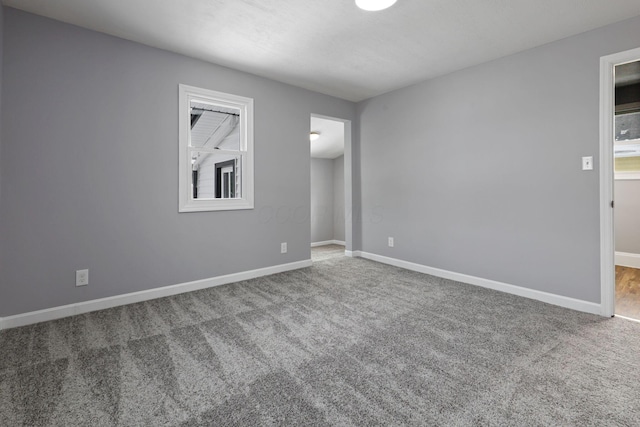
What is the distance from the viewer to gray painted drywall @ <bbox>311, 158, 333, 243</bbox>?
617cm

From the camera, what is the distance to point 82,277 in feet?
8.39

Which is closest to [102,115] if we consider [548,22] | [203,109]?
[203,109]

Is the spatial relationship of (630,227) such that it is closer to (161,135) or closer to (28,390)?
(161,135)

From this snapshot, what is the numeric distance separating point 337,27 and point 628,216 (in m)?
4.76

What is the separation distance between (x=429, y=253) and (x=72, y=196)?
3796mm

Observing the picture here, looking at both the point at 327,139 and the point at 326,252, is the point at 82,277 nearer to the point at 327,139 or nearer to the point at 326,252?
the point at 326,252

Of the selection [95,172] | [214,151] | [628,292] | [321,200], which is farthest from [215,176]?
[628,292]

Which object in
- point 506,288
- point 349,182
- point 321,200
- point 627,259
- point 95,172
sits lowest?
point 506,288

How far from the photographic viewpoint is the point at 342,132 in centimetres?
534

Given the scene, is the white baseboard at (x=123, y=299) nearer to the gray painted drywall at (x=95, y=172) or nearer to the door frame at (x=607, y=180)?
the gray painted drywall at (x=95, y=172)

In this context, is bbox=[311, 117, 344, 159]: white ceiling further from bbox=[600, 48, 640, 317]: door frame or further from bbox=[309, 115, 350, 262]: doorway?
bbox=[600, 48, 640, 317]: door frame

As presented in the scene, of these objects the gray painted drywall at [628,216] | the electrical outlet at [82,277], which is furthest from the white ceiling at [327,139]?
the gray painted drywall at [628,216]

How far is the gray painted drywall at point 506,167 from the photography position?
8.49ft

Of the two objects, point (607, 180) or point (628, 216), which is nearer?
point (607, 180)
